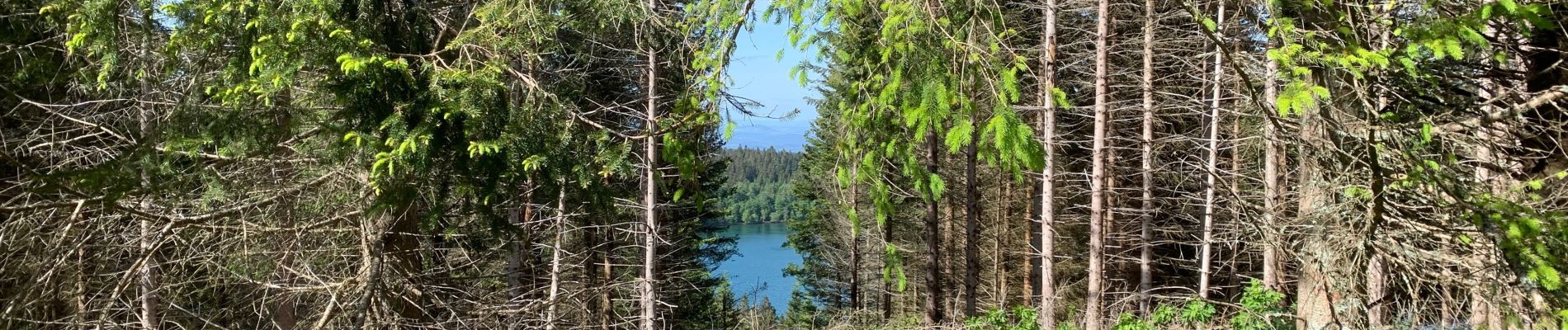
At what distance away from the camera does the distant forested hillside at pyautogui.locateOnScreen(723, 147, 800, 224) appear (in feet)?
282

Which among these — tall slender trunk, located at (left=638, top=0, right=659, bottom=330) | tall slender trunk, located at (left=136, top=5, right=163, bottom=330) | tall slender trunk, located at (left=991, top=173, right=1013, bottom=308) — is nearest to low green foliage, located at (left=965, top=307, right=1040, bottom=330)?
tall slender trunk, located at (left=638, top=0, right=659, bottom=330)

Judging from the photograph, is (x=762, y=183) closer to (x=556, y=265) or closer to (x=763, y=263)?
(x=763, y=263)

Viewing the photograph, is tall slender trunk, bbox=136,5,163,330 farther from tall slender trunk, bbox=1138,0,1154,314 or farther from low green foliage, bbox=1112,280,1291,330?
tall slender trunk, bbox=1138,0,1154,314

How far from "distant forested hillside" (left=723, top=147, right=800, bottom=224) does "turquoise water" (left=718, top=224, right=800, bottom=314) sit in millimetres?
1945

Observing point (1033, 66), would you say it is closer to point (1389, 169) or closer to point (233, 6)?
point (1389, 169)

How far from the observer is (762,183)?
322 ft

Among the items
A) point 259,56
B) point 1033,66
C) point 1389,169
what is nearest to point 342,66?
point 259,56

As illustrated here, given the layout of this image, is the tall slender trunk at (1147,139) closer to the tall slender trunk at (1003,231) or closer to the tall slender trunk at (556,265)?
the tall slender trunk at (1003,231)

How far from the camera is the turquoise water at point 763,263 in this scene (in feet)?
108

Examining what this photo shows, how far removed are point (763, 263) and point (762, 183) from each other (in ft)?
137

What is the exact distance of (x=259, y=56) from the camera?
410cm

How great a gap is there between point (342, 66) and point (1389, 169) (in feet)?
15.9

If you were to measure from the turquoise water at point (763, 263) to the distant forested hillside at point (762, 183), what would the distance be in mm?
1945

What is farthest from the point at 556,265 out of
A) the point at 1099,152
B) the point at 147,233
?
the point at 1099,152
